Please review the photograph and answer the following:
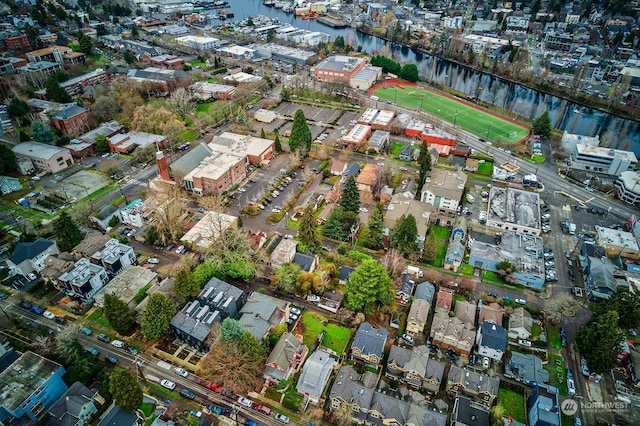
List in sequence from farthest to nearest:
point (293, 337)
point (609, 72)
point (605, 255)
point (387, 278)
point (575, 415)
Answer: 1. point (609, 72)
2. point (605, 255)
3. point (387, 278)
4. point (293, 337)
5. point (575, 415)

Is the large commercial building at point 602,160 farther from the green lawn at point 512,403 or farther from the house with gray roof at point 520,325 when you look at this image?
the green lawn at point 512,403

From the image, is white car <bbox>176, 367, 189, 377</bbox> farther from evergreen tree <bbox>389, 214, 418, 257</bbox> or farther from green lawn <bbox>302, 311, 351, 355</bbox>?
evergreen tree <bbox>389, 214, 418, 257</bbox>

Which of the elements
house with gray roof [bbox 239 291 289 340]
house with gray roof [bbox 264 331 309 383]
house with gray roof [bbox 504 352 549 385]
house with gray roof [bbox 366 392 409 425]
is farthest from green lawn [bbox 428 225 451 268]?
house with gray roof [bbox 264 331 309 383]

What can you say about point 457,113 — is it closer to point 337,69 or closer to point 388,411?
point 337,69

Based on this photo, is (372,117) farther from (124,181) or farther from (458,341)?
(458,341)

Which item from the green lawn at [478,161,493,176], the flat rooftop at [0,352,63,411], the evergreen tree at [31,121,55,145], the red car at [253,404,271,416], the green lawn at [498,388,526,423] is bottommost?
the green lawn at [498,388,526,423]

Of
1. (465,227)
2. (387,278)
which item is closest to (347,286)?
(387,278)
